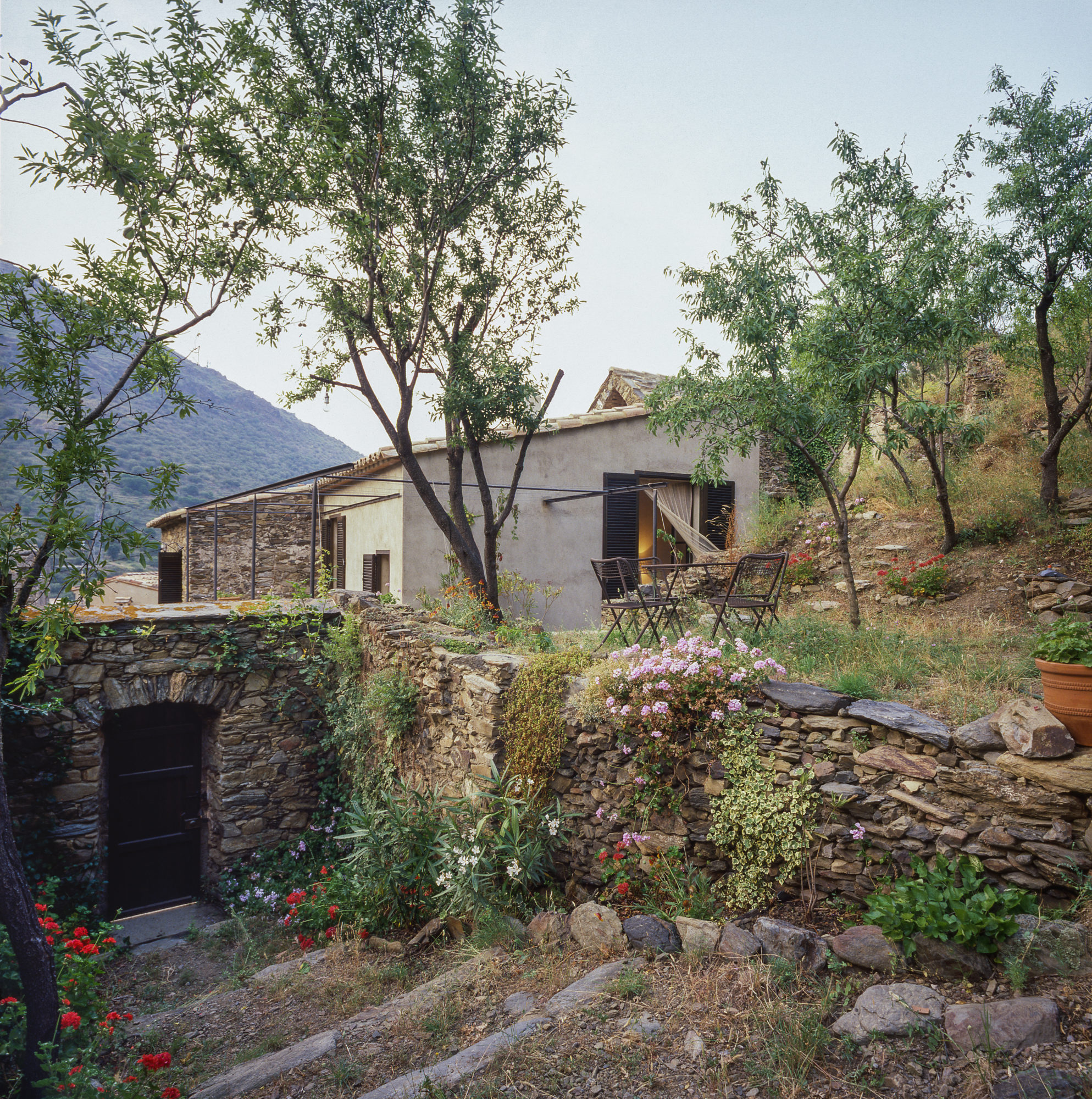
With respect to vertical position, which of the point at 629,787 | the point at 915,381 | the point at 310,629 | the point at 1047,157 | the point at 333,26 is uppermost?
the point at 333,26

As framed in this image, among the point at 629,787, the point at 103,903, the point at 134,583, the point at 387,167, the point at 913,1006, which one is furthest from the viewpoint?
the point at 134,583

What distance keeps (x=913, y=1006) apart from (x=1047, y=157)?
8.52 m

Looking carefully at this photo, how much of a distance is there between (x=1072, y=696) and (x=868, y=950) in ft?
4.88

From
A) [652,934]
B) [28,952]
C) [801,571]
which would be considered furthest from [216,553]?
[652,934]

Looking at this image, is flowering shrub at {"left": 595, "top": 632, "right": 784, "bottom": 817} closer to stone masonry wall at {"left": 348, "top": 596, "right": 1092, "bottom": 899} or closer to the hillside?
stone masonry wall at {"left": 348, "top": 596, "right": 1092, "bottom": 899}

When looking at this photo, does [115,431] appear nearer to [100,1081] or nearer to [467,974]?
[100,1081]

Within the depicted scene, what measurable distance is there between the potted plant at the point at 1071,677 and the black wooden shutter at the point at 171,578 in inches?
685

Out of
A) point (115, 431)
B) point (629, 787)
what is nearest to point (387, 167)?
point (115, 431)

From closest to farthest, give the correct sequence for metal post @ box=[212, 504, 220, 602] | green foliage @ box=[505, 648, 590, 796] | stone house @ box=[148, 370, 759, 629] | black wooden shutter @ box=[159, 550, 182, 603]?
green foliage @ box=[505, 648, 590, 796] < stone house @ box=[148, 370, 759, 629] < metal post @ box=[212, 504, 220, 602] < black wooden shutter @ box=[159, 550, 182, 603]

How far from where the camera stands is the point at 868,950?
9.30ft

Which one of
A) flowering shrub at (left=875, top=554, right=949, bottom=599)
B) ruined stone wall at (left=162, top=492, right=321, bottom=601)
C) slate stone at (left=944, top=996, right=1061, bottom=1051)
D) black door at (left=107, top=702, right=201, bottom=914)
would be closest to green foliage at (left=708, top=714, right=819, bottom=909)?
slate stone at (left=944, top=996, right=1061, bottom=1051)

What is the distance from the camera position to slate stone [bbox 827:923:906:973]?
279 cm

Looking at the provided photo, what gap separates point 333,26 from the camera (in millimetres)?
6508

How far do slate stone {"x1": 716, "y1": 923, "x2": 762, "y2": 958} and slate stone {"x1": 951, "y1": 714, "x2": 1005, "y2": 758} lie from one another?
4.55 feet
